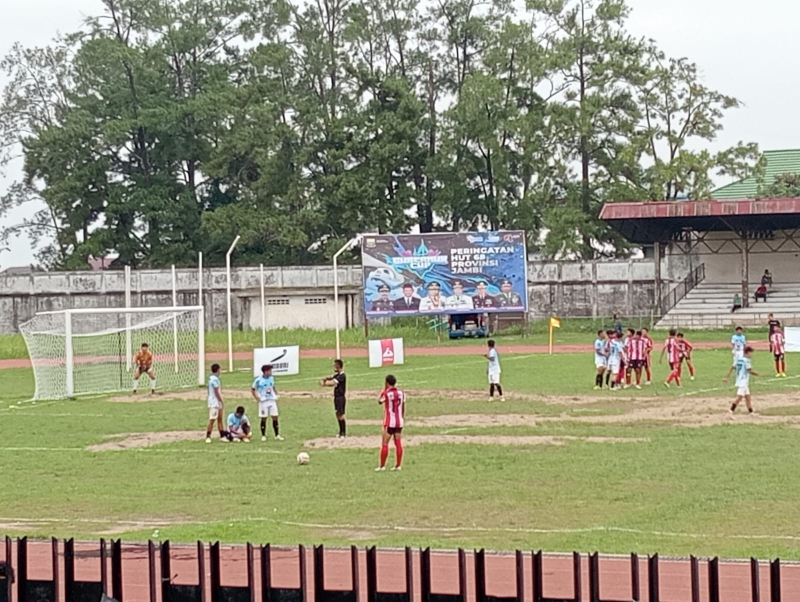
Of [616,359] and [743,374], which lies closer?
[743,374]

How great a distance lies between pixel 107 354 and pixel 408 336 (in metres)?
20.0

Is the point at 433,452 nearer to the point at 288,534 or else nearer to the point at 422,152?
the point at 288,534

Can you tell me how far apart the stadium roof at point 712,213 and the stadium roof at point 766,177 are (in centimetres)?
843

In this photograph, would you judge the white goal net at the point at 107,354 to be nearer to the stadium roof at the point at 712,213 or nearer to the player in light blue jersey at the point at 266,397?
the player in light blue jersey at the point at 266,397

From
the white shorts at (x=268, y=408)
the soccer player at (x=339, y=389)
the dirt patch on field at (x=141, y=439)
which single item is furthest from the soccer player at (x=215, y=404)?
the soccer player at (x=339, y=389)

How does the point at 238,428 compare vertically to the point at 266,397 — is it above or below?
below

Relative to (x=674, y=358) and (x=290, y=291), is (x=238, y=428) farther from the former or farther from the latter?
(x=290, y=291)

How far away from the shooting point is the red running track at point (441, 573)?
9977mm

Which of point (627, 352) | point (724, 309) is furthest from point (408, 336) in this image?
point (627, 352)

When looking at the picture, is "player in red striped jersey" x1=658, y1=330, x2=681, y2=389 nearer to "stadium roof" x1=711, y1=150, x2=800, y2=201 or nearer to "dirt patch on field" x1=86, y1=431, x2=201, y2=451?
"dirt patch on field" x1=86, y1=431, x2=201, y2=451

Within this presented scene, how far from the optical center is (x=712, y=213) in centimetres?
5794

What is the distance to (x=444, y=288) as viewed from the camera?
184 ft

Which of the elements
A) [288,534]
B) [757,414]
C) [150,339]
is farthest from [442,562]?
[150,339]

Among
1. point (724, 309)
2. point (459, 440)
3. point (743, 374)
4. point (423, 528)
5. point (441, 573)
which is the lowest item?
point (423, 528)
